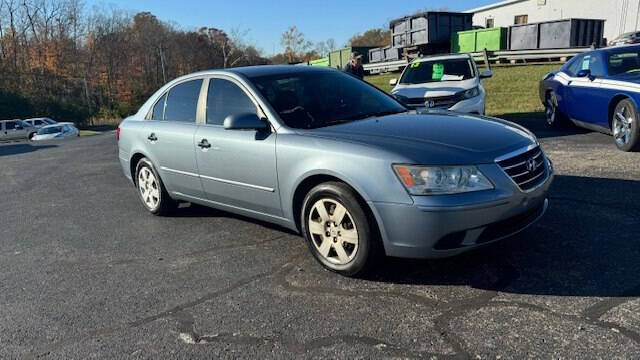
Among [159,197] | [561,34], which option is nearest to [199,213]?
[159,197]

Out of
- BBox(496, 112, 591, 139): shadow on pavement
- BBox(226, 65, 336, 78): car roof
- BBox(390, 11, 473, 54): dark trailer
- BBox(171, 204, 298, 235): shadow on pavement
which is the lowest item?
BBox(496, 112, 591, 139): shadow on pavement

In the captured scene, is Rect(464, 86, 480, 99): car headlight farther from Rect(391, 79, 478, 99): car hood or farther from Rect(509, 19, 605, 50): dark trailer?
Rect(509, 19, 605, 50): dark trailer

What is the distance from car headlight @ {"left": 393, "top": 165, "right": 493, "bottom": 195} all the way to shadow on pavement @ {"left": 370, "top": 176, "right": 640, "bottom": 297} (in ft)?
2.34

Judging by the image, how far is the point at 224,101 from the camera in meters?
4.68

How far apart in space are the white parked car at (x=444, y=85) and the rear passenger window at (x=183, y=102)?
158 inches

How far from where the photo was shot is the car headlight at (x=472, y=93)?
877 cm

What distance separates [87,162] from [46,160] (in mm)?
1743

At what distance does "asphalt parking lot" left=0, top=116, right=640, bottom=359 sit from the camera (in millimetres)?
2797

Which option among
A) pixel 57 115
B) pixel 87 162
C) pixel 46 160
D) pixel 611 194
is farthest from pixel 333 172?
pixel 57 115

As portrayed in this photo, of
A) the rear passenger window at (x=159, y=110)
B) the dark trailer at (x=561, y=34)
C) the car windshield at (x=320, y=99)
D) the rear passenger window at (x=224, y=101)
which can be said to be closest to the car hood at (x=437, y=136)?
the car windshield at (x=320, y=99)

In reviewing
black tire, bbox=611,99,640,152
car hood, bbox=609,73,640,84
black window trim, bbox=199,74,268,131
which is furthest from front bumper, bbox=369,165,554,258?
car hood, bbox=609,73,640,84

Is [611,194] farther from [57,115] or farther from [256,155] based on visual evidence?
[57,115]

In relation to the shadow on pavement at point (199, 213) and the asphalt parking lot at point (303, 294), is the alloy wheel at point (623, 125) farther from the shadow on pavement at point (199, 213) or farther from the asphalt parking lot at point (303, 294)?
the shadow on pavement at point (199, 213)

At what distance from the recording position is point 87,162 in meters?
11.0
